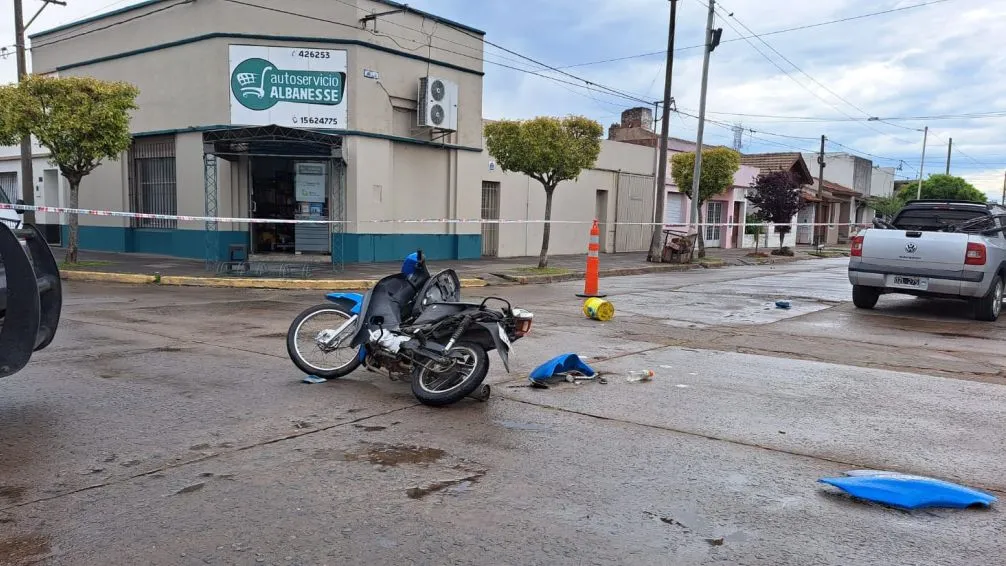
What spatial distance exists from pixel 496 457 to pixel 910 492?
7.66ft

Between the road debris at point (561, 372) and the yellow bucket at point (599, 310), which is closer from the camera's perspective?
the road debris at point (561, 372)

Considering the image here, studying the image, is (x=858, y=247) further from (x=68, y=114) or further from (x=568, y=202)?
(x=68, y=114)

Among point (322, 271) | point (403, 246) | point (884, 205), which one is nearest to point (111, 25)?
point (403, 246)

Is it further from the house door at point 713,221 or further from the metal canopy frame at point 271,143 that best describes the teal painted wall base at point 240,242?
the house door at point 713,221

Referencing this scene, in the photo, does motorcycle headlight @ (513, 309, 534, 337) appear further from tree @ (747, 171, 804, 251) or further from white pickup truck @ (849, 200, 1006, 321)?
tree @ (747, 171, 804, 251)

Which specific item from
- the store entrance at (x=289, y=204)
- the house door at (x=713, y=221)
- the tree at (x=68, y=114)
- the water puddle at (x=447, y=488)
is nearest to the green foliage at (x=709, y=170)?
the house door at (x=713, y=221)

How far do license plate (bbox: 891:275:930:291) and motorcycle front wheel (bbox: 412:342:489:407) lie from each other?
860 cm

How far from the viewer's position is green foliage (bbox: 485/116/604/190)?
17.6 m

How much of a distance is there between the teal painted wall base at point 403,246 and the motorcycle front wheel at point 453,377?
Answer: 1245 centimetres

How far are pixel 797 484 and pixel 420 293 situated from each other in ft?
10.6

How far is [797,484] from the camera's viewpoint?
13.6 feet

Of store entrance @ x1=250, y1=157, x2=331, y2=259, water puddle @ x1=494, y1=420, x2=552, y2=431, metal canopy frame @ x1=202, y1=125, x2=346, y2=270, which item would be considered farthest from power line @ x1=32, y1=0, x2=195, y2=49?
water puddle @ x1=494, y1=420, x2=552, y2=431

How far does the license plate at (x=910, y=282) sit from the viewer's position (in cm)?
1114

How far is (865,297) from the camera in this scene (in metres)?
12.3
